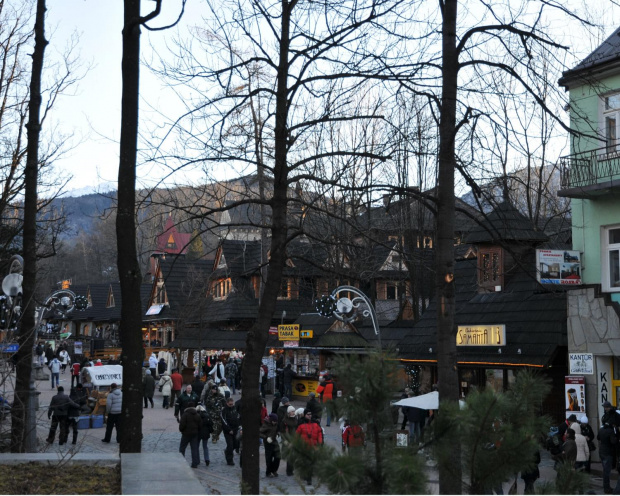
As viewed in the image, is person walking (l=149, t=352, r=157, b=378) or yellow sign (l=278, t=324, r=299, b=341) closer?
yellow sign (l=278, t=324, r=299, b=341)

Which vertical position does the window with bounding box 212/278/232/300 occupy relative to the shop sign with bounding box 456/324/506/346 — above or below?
above

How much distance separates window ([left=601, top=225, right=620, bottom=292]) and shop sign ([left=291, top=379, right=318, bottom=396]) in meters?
15.7

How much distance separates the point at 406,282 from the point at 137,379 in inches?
1495

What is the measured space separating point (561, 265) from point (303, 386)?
1655cm

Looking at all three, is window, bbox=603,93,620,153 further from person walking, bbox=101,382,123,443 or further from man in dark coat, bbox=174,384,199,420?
person walking, bbox=101,382,123,443

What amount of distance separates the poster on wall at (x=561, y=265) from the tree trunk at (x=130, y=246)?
1347 centimetres

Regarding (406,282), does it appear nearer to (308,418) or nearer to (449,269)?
(308,418)

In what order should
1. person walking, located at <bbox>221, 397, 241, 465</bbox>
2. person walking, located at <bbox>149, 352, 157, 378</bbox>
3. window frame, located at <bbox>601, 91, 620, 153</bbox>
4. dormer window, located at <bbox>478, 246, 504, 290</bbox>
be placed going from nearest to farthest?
person walking, located at <bbox>221, 397, 241, 465</bbox> < window frame, located at <bbox>601, 91, 620, 153</bbox> < dormer window, located at <bbox>478, 246, 504, 290</bbox> < person walking, located at <bbox>149, 352, 157, 378</bbox>

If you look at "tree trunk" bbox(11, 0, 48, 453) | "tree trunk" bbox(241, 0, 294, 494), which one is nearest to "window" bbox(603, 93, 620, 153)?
"tree trunk" bbox(241, 0, 294, 494)

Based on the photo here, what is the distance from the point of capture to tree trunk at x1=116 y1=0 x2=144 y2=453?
9992 millimetres

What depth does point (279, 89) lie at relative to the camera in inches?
438

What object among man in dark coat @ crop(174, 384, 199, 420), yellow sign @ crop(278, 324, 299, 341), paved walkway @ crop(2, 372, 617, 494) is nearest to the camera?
paved walkway @ crop(2, 372, 617, 494)

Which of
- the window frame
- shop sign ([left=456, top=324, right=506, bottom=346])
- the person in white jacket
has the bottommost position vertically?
the person in white jacket

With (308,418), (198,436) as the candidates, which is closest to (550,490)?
(308,418)
